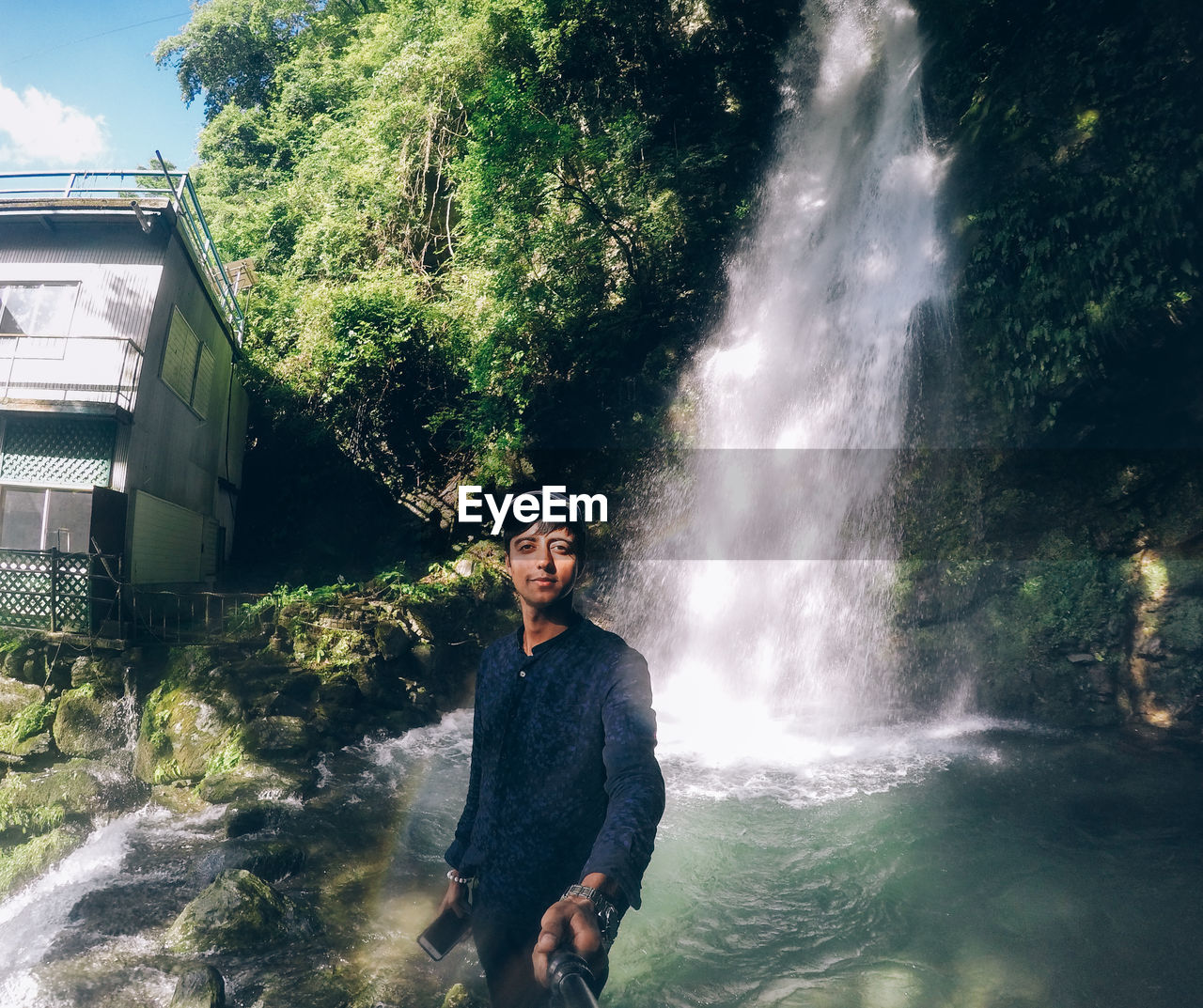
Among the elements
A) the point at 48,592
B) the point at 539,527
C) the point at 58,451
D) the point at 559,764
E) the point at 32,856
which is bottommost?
the point at 32,856

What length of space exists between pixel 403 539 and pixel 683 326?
778 cm

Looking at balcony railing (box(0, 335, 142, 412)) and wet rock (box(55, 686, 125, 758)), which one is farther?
balcony railing (box(0, 335, 142, 412))

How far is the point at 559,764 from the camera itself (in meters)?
1.94

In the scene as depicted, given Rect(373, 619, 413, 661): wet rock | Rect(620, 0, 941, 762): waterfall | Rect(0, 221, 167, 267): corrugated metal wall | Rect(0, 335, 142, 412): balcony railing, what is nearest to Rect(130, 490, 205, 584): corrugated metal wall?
Rect(0, 335, 142, 412): balcony railing

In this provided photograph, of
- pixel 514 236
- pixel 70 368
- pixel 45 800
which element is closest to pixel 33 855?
pixel 45 800

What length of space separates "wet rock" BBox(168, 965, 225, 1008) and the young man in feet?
9.83

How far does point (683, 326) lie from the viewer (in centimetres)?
1491

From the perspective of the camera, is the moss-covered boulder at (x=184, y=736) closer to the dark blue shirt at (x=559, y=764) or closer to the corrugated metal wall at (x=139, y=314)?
the corrugated metal wall at (x=139, y=314)

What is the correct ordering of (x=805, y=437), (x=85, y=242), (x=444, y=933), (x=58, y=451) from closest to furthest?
(x=444, y=933) → (x=58, y=451) → (x=85, y=242) → (x=805, y=437)

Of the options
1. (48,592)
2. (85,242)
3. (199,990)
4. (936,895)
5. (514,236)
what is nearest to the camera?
(199,990)

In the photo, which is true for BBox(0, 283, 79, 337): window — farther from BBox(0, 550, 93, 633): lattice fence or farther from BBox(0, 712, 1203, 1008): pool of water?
BBox(0, 712, 1203, 1008): pool of water

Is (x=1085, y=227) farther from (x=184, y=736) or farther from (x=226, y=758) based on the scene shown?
(x=184, y=736)

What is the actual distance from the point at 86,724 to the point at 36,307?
6868 mm

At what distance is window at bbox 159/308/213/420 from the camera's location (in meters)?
12.0
